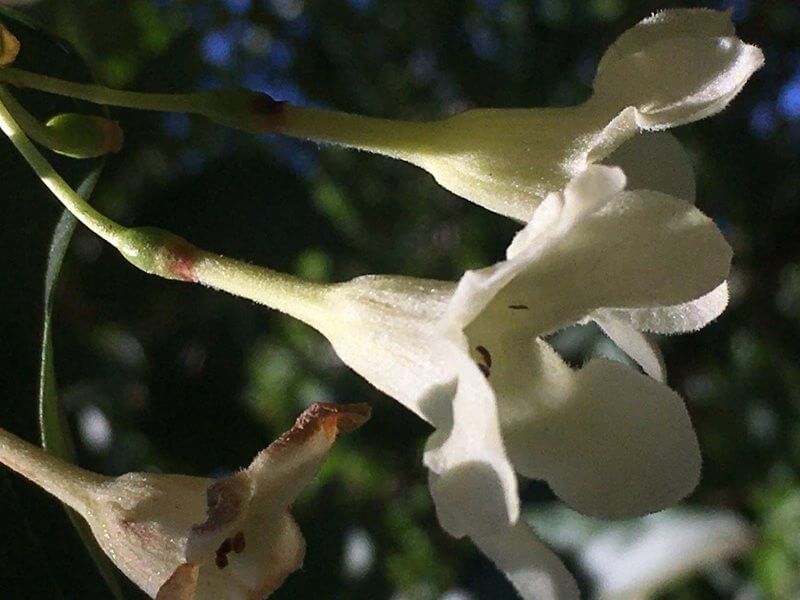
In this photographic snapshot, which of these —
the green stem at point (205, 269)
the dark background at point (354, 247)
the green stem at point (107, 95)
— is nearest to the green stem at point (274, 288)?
the green stem at point (205, 269)

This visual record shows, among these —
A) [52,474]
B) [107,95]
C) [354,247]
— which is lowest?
[354,247]

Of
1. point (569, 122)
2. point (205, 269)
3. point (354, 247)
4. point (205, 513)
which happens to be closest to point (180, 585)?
point (205, 513)

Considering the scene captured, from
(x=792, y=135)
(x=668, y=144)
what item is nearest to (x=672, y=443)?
(x=668, y=144)

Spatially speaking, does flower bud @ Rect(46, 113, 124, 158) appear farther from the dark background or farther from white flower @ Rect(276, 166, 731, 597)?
the dark background

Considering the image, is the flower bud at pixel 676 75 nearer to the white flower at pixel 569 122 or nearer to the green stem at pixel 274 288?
the white flower at pixel 569 122

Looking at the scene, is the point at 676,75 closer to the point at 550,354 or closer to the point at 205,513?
the point at 550,354

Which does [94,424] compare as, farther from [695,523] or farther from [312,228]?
[695,523]

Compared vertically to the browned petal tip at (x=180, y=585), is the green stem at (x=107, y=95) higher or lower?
higher
